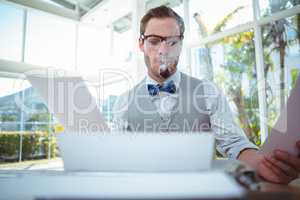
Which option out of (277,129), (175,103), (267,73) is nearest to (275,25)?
(267,73)

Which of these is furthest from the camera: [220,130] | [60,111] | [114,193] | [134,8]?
[134,8]

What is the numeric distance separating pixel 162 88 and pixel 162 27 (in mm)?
379

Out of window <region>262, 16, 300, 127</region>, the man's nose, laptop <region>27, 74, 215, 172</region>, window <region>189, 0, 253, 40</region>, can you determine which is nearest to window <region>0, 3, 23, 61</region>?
window <region>189, 0, 253, 40</region>

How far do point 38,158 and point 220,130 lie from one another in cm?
571

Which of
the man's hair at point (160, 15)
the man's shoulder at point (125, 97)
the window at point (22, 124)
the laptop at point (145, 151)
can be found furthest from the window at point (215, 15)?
the laptop at point (145, 151)

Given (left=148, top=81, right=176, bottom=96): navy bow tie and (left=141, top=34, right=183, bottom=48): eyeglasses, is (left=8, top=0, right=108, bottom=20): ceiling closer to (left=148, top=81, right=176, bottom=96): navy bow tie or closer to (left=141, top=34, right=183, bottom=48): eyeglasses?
(left=141, top=34, right=183, bottom=48): eyeglasses

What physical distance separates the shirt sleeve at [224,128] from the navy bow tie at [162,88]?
0.67 ft

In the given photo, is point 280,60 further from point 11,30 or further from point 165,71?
point 11,30

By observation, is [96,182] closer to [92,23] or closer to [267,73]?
[267,73]

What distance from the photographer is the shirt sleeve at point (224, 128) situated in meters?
1.01

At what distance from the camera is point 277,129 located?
0.65m

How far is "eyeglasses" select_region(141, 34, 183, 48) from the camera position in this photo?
146cm

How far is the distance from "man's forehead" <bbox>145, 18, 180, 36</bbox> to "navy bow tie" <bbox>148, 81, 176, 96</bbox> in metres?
0.31

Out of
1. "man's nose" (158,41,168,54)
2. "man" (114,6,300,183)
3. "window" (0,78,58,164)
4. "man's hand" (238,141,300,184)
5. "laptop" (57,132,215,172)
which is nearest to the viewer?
"laptop" (57,132,215,172)
